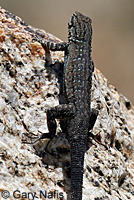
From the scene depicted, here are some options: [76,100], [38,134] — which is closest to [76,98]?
[76,100]

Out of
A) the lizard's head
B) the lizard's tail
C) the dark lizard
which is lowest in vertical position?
the lizard's tail

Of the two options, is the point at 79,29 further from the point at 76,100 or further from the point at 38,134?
the point at 38,134

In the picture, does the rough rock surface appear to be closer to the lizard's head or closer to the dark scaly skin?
the dark scaly skin

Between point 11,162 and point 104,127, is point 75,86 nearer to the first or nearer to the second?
point 104,127

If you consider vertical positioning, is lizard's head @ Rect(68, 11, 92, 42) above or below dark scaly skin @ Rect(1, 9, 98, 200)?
above

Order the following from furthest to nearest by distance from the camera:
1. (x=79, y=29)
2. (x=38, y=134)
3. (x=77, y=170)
A: 1. (x=79, y=29)
2. (x=38, y=134)
3. (x=77, y=170)

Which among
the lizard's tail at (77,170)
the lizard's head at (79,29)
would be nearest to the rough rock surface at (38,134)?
the lizard's tail at (77,170)

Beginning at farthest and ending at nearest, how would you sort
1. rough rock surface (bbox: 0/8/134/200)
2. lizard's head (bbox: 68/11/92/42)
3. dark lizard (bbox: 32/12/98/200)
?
1. lizard's head (bbox: 68/11/92/42)
2. dark lizard (bbox: 32/12/98/200)
3. rough rock surface (bbox: 0/8/134/200)

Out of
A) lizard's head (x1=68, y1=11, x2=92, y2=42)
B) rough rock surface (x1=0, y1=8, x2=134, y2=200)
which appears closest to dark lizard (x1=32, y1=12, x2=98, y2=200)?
lizard's head (x1=68, y1=11, x2=92, y2=42)
